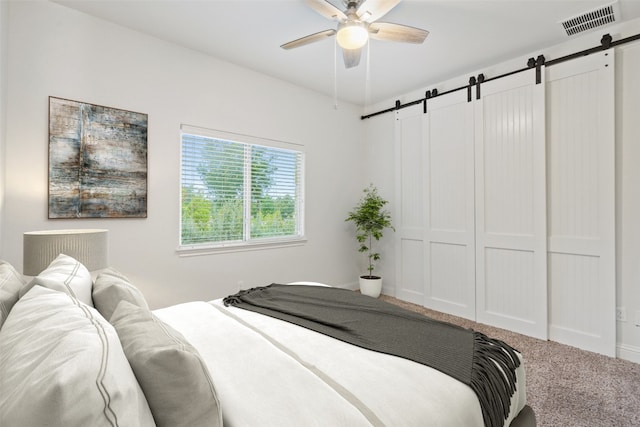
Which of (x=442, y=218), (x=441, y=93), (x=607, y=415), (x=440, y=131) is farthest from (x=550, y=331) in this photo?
(x=441, y=93)

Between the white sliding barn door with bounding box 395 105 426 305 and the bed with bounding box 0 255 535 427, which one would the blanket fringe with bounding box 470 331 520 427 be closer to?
the bed with bounding box 0 255 535 427

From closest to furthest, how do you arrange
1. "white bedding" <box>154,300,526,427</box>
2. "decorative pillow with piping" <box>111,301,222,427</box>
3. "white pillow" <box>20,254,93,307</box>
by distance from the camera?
"decorative pillow with piping" <box>111,301,222,427</box>
"white bedding" <box>154,300,526,427</box>
"white pillow" <box>20,254,93,307</box>

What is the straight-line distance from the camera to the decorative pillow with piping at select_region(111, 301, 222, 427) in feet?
2.37

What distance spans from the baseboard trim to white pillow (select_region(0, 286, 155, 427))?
142 inches

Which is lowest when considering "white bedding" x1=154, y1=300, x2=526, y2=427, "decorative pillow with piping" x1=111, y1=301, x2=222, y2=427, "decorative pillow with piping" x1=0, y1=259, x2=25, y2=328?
"white bedding" x1=154, y1=300, x2=526, y2=427

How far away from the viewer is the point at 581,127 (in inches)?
112

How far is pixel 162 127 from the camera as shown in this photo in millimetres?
2975

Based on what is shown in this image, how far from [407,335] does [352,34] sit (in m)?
1.87

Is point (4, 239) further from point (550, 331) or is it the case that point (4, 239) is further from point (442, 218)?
point (550, 331)

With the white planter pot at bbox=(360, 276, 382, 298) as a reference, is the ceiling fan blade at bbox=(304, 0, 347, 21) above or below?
above

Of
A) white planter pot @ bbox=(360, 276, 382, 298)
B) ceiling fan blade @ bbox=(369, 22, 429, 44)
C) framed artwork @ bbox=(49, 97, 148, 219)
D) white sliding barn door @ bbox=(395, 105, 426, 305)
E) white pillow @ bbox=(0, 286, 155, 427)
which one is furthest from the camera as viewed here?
white planter pot @ bbox=(360, 276, 382, 298)

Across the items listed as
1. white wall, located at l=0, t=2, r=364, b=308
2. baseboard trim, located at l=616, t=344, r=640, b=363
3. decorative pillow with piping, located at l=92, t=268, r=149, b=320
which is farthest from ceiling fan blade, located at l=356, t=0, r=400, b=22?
baseboard trim, located at l=616, t=344, r=640, b=363

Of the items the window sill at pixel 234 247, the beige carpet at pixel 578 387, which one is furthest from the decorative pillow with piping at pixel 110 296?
the beige carpet at pixel 578 387

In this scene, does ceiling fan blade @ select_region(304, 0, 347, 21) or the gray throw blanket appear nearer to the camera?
the gray throw blanket
